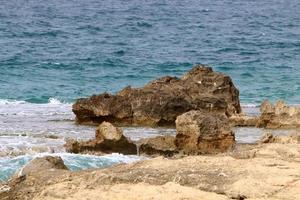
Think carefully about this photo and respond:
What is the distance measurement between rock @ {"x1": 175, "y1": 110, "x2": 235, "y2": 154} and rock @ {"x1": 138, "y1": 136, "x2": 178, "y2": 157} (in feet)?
0.53

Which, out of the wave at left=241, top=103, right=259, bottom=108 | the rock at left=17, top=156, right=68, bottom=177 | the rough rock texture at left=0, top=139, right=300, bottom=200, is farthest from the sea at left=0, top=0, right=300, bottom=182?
the rough rock texture at left=0, top=139, right=300, bottom=200

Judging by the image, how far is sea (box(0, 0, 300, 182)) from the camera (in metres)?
18.6

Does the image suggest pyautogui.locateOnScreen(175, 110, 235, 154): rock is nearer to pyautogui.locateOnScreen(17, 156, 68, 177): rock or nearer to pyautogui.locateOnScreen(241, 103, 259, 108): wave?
pyautogui.locateOnScreen(17, 156, 68, 177): rock

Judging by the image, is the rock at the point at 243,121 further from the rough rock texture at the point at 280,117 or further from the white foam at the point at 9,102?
the white foam at the point at 9,102

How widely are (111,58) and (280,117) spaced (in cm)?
1843

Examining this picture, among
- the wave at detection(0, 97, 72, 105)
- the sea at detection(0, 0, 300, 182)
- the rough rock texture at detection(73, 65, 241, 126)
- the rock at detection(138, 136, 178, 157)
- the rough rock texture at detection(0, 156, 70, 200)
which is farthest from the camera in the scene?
the wave at detection(0, 97, 72, 105)

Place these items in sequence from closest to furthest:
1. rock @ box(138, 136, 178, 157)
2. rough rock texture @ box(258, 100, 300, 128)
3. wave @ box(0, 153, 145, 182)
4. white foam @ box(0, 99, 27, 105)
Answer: wave @ box(0, 153, 145, 182)
rock @ box(138, 136, 178, 157)
rough rock texture @ box(258, 100, 300, 128)
white foam @ box(0, 99, 27, 105)

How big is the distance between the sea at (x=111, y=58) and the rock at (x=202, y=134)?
43.0 inches

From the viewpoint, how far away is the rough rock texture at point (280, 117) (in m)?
19.3

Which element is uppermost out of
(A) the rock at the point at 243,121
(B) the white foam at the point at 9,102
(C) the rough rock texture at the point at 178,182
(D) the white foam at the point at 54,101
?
(C) the rough rock texture at the point at 178,182

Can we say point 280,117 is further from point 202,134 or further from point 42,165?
point 42,165

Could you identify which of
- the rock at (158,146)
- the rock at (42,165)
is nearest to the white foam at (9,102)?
the rock at (158,146)

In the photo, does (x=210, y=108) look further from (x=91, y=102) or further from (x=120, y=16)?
(x=120, y=16)

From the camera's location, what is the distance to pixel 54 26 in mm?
50125
